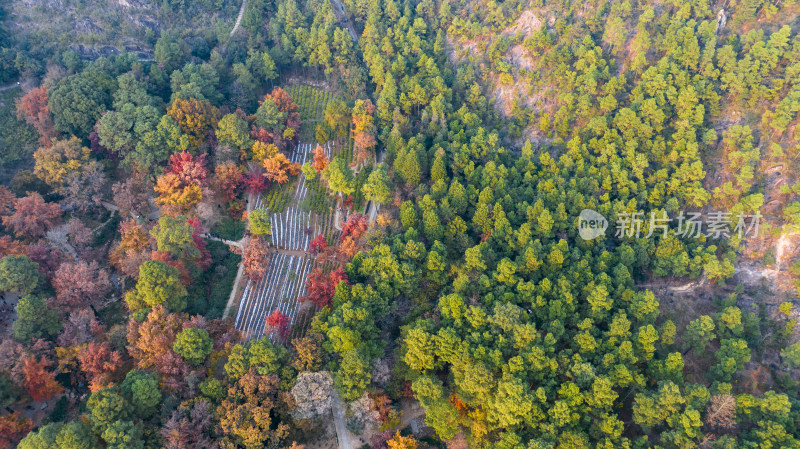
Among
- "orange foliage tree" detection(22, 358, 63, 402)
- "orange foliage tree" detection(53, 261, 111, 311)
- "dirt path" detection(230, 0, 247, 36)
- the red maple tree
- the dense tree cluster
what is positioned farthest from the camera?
"dirt path" detection(230, 0, 247, 36)

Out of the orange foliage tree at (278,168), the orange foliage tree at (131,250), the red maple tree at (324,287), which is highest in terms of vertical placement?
the orange foliage tree at (278,168)

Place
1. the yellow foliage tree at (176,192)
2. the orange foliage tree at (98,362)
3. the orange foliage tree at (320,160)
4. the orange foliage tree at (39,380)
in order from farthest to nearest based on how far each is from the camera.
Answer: the orange foliage tree at (320,160), the yellow foliage tree at (176,192), the orange foliage tree at (98,362), the orange foliage tree at (39,380)

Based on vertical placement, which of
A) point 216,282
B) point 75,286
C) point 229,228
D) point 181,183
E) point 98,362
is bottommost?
point 98,362

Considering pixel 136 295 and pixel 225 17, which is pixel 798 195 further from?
pixel 225 17


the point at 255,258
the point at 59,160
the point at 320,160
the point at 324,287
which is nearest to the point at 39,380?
the point at 255,258

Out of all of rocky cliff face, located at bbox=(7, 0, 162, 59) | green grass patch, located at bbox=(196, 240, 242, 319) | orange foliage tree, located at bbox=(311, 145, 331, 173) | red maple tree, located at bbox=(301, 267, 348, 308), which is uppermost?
rocky cliff face, located at bbox=(7, 0, 162, 59)

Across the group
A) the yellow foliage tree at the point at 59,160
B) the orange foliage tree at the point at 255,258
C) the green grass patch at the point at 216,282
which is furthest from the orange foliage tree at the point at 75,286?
the orange foliage tree at the point at 255,258

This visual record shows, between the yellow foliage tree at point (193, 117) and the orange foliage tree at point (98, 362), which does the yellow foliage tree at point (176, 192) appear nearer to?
the yellow foliage tree at point (193, 117)

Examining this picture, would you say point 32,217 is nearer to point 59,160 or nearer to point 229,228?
point 59,160

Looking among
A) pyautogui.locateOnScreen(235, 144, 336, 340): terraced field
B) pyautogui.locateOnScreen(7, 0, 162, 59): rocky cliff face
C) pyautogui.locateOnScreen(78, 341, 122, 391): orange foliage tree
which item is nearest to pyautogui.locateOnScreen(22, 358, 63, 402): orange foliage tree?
pyautogui.locateOnScreen(78, 341, 122, 391): orange foliage tree

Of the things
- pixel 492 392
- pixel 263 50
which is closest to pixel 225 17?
pixel 263 50

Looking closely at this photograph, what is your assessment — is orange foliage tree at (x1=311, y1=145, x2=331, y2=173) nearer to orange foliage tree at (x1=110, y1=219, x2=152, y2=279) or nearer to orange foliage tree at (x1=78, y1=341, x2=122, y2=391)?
orange foliage tree at (x1=110, y1=219, x2=152, y2=279)
